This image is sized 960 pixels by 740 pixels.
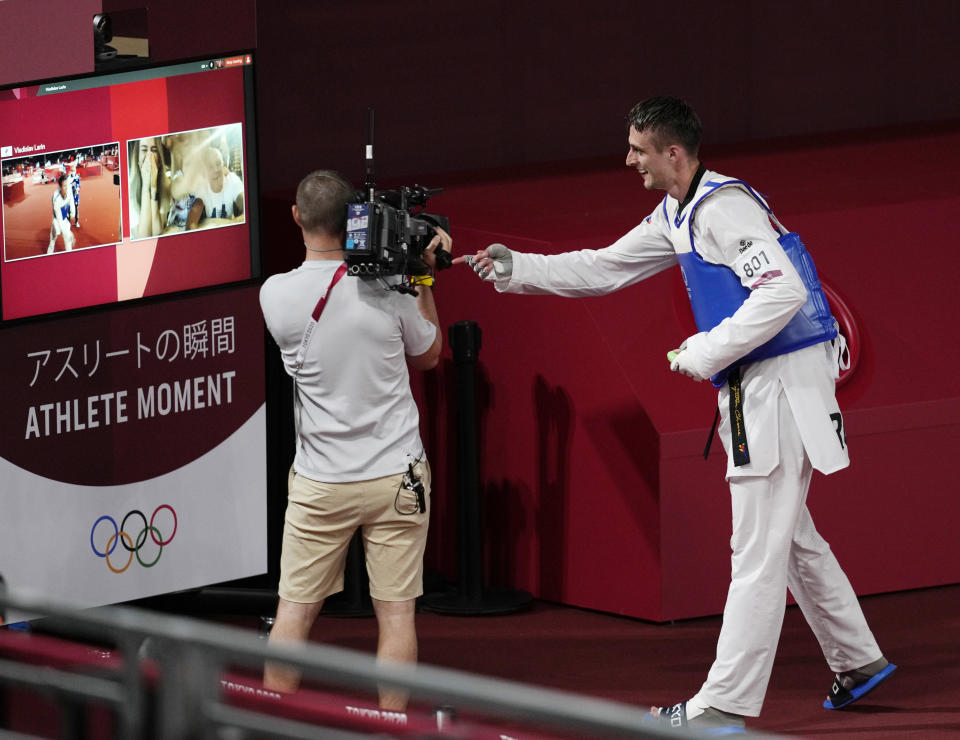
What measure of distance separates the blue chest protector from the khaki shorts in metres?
0.85

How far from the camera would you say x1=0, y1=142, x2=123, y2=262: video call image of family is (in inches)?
195

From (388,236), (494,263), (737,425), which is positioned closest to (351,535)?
(388,236)

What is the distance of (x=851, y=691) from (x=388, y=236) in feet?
5.86

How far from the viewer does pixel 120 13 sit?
5.16m

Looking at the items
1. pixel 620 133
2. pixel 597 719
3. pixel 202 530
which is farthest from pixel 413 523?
pixel 620 133

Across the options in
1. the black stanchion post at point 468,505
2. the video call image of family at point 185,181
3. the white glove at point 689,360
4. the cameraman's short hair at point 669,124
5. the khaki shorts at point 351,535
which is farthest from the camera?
the black stanchion post at point 468,505

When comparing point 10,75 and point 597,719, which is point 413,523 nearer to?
point 10,75

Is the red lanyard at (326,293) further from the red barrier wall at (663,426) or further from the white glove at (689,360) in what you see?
the red barrier wall at (663,426)

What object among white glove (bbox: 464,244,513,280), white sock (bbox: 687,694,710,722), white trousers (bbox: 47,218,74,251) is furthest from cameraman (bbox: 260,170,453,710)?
white trousers (bbox: 47,218,74,251)

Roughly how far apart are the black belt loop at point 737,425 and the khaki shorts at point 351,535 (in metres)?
0.80

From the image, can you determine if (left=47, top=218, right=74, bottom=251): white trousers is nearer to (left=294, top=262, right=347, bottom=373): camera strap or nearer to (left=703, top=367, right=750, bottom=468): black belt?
(left=294, top=262, right=347, bottom=373): camera strap

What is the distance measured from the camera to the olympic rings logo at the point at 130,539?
525cm

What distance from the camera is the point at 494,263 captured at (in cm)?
496

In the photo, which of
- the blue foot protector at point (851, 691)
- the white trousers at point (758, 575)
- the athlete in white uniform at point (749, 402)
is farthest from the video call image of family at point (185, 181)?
the blue foot protector at point (851, 691)
